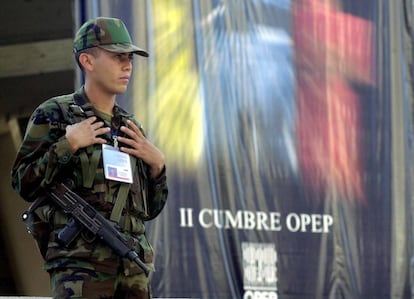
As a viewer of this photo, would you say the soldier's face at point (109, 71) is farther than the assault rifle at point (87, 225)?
Yes

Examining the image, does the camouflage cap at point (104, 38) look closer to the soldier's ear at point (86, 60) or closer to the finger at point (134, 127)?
the soldier's ear at point (86, 60)

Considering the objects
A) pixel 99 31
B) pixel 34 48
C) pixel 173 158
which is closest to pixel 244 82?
pixel 173 158

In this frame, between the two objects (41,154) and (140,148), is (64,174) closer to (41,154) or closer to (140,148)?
(41,154)

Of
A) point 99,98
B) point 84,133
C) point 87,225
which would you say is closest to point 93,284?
point 87,225

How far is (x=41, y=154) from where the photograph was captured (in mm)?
3645

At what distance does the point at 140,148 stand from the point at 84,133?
0.23 meters

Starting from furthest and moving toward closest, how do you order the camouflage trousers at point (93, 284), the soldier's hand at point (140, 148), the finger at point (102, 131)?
the soldier's hand at point (140, 148) → the finger at point (102, 131) → the camouflage trousers at point (93, 284)

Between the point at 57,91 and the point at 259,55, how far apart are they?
2.83 metres

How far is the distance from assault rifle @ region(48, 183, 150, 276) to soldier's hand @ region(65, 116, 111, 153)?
0.15m

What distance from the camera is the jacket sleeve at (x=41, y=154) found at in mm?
3572

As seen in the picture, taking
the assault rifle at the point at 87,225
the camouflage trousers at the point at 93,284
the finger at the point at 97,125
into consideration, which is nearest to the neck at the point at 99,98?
the finger at the point at 97,125

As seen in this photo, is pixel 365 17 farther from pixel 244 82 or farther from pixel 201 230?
pixel 201 230

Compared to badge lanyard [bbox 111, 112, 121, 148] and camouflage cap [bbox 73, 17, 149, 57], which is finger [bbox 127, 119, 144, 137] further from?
camouflage cap [bbox 73, 17, 149, 57]

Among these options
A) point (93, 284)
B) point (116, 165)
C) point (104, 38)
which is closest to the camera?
point (93, 284)
